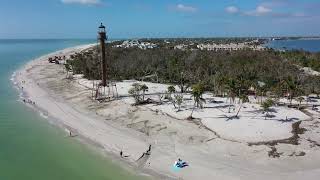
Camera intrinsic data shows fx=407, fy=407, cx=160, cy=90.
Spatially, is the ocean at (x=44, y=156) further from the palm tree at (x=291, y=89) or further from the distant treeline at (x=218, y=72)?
the palm tree at (x=291, y=89)

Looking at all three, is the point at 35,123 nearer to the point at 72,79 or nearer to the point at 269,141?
the point at 269,141

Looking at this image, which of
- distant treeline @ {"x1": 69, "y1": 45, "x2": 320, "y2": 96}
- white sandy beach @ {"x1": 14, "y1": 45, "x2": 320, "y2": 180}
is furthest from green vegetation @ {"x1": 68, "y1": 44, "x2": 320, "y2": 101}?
white sandy beach @ {"x1": 14, "y1": 45, "x2": 320, "y2": 180}

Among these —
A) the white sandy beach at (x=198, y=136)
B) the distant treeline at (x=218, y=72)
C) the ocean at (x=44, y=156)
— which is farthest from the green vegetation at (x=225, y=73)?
the ocean at (x=44, y=156)

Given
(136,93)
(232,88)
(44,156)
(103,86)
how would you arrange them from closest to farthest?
1. (44,156)
2. (232,88)
3. (136,93)
4. (103,86)

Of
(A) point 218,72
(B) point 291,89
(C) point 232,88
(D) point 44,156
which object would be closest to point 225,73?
(A) point 218,72

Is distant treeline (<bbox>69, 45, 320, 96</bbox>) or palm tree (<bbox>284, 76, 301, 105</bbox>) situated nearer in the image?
palm tree (<bbox>284, 76, 301, 105</bbox>)

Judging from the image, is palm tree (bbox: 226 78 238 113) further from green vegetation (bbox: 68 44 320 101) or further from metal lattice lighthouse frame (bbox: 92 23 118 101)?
metal lattice lighthouse frame (bbox: 92 23 118 101)

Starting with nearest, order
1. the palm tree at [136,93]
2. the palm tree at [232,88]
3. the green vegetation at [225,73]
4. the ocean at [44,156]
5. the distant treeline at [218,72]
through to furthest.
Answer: the ocean at [44,156] < the palm tree at [232,88] < the palm tree at [136,93] < the green vegetation at [225,73] < the distant treeline at [218,72]

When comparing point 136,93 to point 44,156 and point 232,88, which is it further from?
point 44,156

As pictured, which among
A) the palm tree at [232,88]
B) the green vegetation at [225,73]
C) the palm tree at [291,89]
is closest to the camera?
the palm tree at [232,88]
